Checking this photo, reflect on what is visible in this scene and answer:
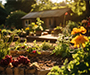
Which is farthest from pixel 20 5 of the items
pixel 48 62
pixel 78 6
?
pixel 48 62

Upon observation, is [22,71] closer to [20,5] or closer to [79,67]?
[79,67]

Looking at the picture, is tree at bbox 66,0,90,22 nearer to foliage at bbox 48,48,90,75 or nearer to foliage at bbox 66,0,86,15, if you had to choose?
foliage at bbox 66,0,86,15

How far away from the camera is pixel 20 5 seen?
2886 centimetres

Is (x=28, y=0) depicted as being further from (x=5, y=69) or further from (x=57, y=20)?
(x=5, y=69)

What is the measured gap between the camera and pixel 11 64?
3.60 metres

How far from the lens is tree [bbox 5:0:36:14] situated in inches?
1086

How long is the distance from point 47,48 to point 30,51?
2.63ft

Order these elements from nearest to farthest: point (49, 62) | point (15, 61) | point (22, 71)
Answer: point (22, 71) → point (15, 61) → point (49, 62)

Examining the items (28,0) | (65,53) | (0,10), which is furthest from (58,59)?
(28,0)

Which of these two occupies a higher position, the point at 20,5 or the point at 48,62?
the point at 20,5

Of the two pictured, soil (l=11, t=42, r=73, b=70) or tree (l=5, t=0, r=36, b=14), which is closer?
soil (l=11, t=42, r=73, b=70)

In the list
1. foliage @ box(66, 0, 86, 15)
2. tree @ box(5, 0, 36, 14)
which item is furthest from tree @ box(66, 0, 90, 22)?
tree @ box(5, 0, 36, 14)

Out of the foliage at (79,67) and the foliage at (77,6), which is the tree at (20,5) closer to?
the foliage at (77,6)

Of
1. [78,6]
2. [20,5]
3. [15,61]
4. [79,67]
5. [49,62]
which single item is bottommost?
[49,62]
